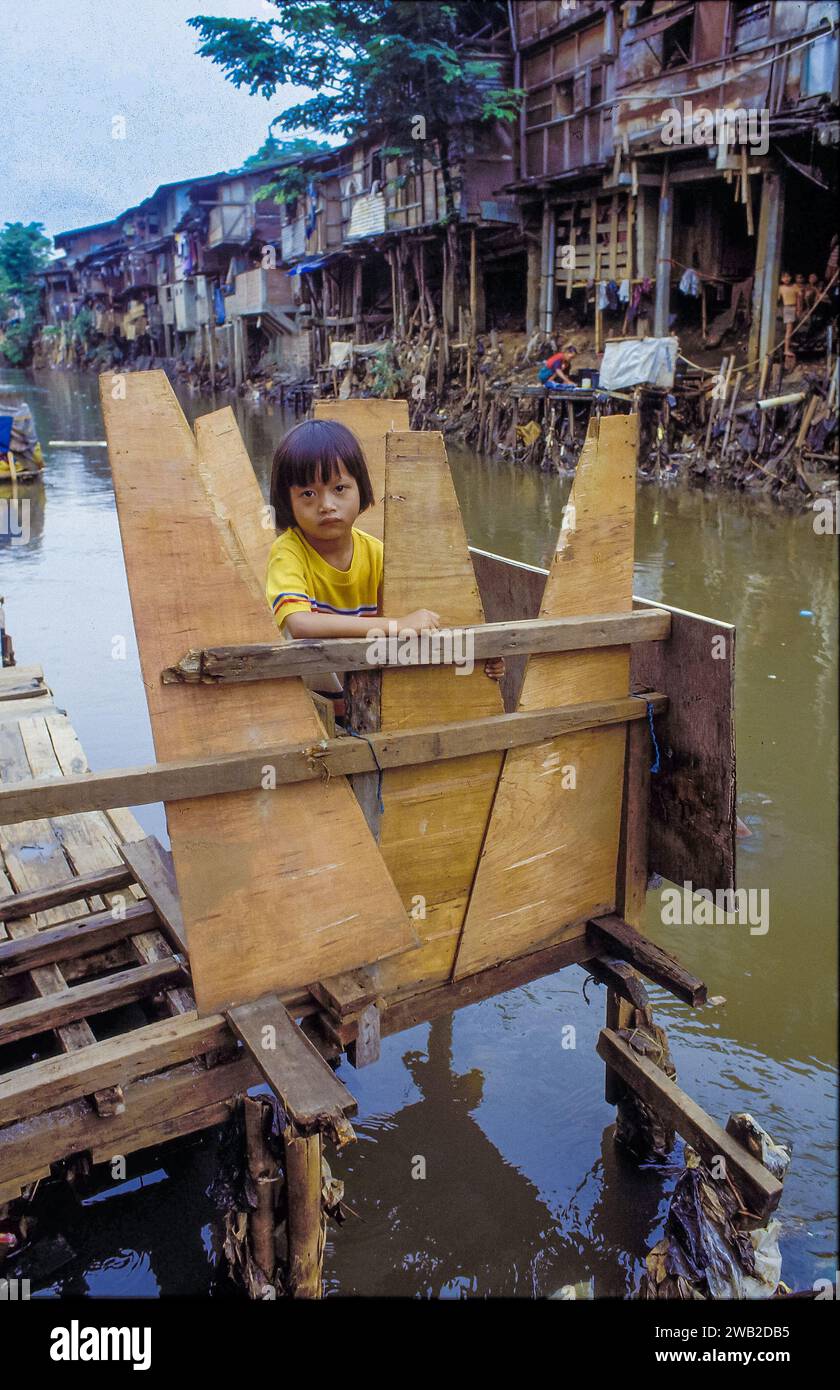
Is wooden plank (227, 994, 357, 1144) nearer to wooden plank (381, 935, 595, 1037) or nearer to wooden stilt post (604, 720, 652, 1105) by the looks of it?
wooden plank (381, 935, 595, 1037)

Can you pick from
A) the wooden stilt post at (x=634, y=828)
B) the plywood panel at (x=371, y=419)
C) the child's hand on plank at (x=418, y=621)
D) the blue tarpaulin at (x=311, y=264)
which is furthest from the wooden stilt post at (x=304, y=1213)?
the blue tarpaulin at (x=311, y=264)

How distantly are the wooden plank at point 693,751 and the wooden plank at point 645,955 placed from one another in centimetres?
24

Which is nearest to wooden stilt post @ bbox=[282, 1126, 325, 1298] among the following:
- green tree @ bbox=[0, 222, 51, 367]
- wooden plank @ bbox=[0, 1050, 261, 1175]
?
wooden plank @ bbox=[0, 1050, 261, 1175]

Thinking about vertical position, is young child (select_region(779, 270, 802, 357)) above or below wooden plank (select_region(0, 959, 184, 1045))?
above

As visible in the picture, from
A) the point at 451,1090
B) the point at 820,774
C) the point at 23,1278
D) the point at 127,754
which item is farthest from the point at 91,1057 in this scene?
the point at 820,774

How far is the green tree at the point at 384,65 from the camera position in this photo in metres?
23.0

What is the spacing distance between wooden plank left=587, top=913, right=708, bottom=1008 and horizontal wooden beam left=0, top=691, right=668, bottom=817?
0.68 m

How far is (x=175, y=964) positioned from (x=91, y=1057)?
2.27 ft

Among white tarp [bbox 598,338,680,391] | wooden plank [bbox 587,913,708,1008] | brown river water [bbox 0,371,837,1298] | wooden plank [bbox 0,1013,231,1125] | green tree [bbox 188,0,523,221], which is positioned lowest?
brown river water [bbox 0,371,837,1298]

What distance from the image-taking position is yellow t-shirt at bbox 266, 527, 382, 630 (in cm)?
296

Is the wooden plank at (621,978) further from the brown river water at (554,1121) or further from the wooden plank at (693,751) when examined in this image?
the brown river water at (554,1121)

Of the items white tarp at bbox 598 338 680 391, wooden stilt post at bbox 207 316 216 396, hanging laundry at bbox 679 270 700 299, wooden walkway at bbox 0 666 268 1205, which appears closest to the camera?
wooden walkway at bbox 0 666 268 1205

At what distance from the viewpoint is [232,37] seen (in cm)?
2650

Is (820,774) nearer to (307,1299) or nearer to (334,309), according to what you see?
(307,1299)
